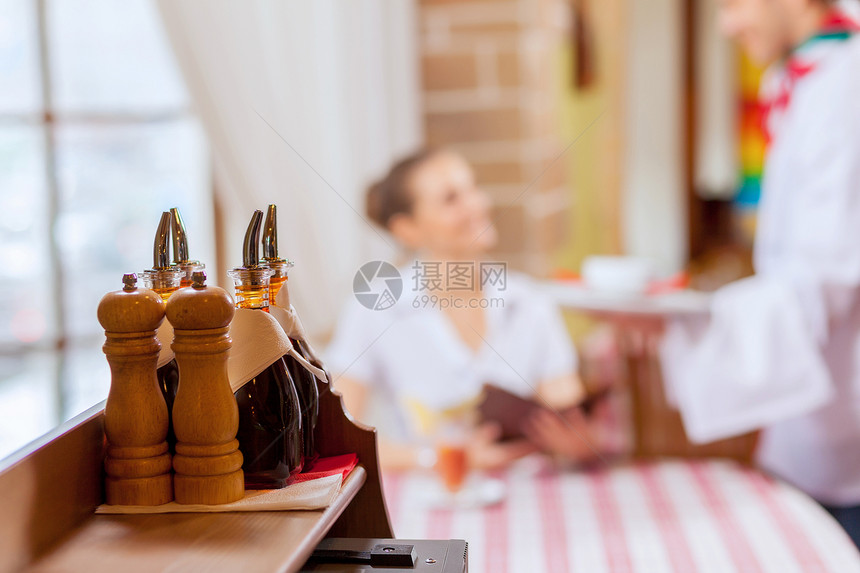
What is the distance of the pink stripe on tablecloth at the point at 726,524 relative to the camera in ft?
3.72

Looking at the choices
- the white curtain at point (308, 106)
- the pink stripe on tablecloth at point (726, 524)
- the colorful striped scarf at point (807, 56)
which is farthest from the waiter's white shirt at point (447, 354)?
the colorful striped scarf at point (807, 56)

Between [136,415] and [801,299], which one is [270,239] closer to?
[136,415]

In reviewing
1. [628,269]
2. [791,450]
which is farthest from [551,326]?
[791,450]

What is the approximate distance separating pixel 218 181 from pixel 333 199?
0.31 metres

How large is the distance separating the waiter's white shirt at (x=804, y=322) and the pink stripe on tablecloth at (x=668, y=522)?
0.23 m

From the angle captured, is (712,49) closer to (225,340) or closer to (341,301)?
(341,301)

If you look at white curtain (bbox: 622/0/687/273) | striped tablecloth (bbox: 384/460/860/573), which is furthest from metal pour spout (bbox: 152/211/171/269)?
white curtain (bbox: 622/0/687/273)

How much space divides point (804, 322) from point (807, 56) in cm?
51

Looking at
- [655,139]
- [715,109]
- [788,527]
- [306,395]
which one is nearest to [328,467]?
[306,395]

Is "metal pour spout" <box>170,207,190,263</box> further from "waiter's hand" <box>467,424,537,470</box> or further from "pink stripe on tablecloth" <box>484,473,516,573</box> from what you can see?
"waiter's hand" <box>467,424,537,470</box>

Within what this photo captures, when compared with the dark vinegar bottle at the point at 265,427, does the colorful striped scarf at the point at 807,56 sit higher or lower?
higher

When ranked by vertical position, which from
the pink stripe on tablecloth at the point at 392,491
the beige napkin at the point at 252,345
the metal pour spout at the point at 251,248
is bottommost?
the pink stripe on tablecloth at the point at 392,491

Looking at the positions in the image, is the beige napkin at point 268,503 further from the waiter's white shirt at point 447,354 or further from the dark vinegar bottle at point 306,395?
the waiter's white shirt at point 447,354

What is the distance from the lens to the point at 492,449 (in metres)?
1.58
